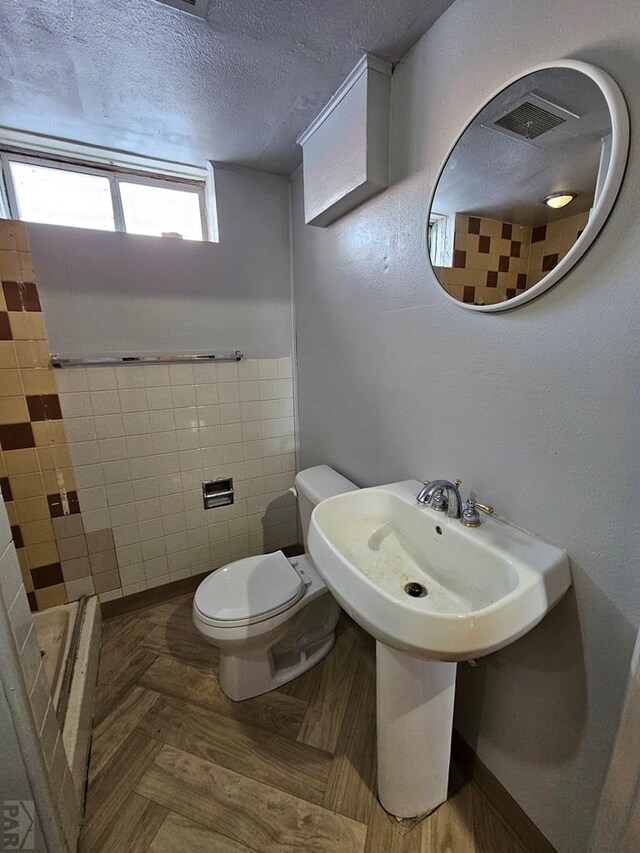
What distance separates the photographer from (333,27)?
37.1 inches

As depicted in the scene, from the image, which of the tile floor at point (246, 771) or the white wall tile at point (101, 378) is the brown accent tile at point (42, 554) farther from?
the white wall tile at point (101, 378)

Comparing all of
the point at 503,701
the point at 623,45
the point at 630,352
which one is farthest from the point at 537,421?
→ the point at 503,701

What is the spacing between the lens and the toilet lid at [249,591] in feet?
4.12

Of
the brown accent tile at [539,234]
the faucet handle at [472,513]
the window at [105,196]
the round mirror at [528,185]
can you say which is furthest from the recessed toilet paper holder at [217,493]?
the brown accent tile at [539,234]

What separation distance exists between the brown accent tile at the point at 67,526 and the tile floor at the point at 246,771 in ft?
1.86

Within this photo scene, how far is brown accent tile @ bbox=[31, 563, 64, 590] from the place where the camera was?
62.3 inches

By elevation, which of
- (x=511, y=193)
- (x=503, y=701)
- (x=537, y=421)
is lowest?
(x=503, y=701)

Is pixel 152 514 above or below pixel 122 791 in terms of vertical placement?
above

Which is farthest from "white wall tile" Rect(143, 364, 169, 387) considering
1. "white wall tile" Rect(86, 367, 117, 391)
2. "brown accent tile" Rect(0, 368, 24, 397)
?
"brown accent tile" Rect(0, 368, 24, 397)

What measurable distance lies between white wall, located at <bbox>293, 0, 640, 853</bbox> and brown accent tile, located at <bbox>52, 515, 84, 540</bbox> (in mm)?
1423

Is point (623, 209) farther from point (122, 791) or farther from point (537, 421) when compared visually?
point (122, 791)

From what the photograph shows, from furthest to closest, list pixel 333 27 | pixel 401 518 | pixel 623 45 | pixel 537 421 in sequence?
pixel 401 518 < pixel 333 27 < pixel 537 421 < pixel 623 45

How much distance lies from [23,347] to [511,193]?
69.0 inches

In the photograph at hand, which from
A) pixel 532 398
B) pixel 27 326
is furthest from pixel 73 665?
pixel 532 398
